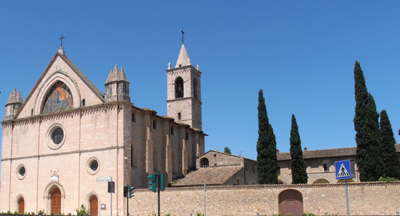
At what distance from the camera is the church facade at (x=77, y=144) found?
3278 cm

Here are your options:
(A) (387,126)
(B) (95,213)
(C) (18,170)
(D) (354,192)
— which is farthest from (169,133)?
(A) (387,126)

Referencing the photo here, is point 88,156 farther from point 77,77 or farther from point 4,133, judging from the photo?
point 4,133

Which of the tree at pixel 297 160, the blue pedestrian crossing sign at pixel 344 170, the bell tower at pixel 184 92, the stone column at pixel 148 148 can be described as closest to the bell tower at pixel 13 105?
the stone column at pixel 148 148

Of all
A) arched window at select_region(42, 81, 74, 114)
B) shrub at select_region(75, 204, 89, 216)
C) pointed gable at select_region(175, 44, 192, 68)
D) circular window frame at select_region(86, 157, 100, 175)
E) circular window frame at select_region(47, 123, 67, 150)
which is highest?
pointed gable at select_region(175, 44, 192, 68)

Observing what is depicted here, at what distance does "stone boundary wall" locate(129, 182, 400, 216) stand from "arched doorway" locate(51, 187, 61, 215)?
723 cm

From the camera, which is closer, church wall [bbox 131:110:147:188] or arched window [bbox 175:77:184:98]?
church wall [bbox 131:110:147:188]

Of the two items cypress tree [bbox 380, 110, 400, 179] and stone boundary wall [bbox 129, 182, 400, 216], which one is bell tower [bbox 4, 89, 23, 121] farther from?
cypress tree [bbox 380, 110, 400, 179]

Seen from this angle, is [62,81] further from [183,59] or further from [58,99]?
[183,59]

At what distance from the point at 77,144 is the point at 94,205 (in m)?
5.35

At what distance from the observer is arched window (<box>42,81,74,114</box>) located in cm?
3622

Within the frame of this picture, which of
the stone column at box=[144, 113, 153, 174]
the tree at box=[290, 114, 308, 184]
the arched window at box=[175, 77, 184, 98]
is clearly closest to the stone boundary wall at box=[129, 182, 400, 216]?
the stone column at box=[144, 113, 153, 174]

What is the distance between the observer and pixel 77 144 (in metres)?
34.4

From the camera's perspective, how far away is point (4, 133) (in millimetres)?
39750

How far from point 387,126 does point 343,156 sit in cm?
997
